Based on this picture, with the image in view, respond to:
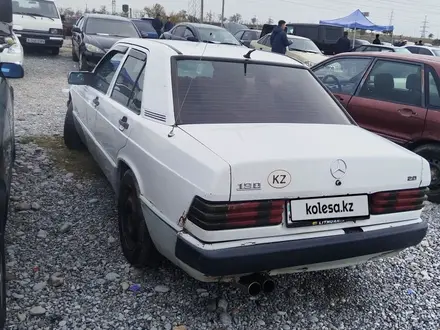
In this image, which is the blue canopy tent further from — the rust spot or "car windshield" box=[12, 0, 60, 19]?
the rust spot

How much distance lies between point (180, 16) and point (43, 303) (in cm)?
3594

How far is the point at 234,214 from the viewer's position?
7.67ft

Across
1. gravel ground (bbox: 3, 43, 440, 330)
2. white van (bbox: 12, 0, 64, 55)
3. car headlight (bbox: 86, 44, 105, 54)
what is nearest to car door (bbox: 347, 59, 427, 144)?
gravel ground (bbox: 3, 43, 440, 330)

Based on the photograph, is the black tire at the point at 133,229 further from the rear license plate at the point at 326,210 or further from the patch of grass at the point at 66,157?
the patch of grass at the point at 66,157

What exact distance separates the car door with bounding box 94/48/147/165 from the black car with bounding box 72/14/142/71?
7402 millimetres

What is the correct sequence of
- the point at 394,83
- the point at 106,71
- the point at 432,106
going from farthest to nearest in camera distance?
the point at 394,83
the point at 432,106
the point at 106,71

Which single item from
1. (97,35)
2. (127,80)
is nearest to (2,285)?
(127,80)

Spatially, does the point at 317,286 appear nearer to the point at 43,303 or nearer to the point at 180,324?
the point at 180,324

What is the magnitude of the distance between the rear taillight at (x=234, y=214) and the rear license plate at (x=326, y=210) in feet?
0.31

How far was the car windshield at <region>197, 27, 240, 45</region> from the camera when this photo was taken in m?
13.6

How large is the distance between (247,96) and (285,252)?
4.08 ft

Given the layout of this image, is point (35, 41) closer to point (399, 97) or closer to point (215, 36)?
point (215, 36)

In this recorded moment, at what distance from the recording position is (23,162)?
17.0 feet

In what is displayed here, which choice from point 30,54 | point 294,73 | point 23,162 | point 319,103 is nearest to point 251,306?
point 319,103
